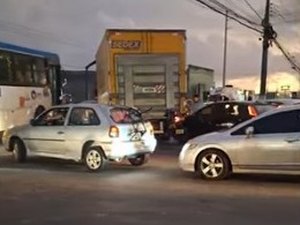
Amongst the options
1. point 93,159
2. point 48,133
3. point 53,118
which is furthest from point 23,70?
point 93,159

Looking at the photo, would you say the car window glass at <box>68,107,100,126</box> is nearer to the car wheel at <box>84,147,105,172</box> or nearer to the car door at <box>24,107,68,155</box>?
the car door at <box>24,107,68,155</box>

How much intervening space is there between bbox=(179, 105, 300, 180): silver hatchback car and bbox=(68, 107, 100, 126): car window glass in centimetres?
270

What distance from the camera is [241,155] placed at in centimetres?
1455

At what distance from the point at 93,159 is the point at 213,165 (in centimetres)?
319

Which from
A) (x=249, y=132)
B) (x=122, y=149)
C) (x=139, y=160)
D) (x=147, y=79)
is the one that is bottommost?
(x=139, y=160)

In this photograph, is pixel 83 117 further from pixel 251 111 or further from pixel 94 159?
pixel 251 111

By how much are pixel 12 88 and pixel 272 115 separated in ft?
45.7

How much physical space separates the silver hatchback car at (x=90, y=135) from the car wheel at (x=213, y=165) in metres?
2.31

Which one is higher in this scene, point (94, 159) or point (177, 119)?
point (177, 119)

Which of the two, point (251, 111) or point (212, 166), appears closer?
point (212, 166)

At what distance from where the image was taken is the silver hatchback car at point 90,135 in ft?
54.2

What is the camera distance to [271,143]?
14305 millimetres

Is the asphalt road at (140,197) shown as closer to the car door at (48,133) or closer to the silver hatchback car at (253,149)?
the silver hatchback car at (253,149)

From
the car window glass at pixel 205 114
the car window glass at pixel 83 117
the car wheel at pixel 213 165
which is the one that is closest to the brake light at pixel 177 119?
the car window glass at pixel 205 114
